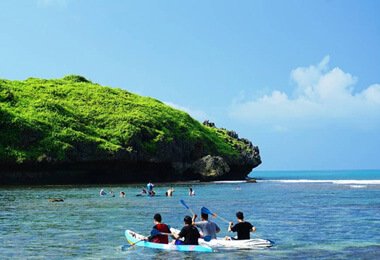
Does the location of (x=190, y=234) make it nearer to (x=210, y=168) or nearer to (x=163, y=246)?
(x=163, y=246)

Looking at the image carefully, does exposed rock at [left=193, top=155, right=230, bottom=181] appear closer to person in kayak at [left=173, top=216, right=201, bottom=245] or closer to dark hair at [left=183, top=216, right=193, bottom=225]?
person in kayak at [left=173, top=216, right=201, bottom=245]

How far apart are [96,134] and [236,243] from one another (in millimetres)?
102044


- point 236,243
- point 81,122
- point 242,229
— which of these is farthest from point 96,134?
point 236,243

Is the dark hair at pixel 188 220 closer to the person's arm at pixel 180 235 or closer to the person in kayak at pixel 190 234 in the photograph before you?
the person in kayak at pixel 190 234

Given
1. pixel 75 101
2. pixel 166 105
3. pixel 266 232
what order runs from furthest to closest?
pixel 166 105, pixel 75 101, pixel 266 232

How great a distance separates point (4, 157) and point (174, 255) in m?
85.2

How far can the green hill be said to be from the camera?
11081 centimetres

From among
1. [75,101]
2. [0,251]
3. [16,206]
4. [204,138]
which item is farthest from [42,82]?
[0,251]

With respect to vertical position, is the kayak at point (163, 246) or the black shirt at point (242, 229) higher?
the black shirt at point (242, 229)

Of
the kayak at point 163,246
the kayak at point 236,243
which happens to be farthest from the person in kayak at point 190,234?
the kayak at point 236,243

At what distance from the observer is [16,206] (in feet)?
177

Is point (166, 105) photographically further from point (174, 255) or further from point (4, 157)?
point (174, 255)

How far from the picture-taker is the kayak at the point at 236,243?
26750 millimetres

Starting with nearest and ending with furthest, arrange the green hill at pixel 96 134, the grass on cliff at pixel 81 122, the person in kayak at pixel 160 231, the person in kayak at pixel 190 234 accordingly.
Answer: the person in kayak at pixel 190 234 < the person in kayak at pixel 160 231 < the green hill at pixel 96 134 < the grass on cliff at pixel 81 122
